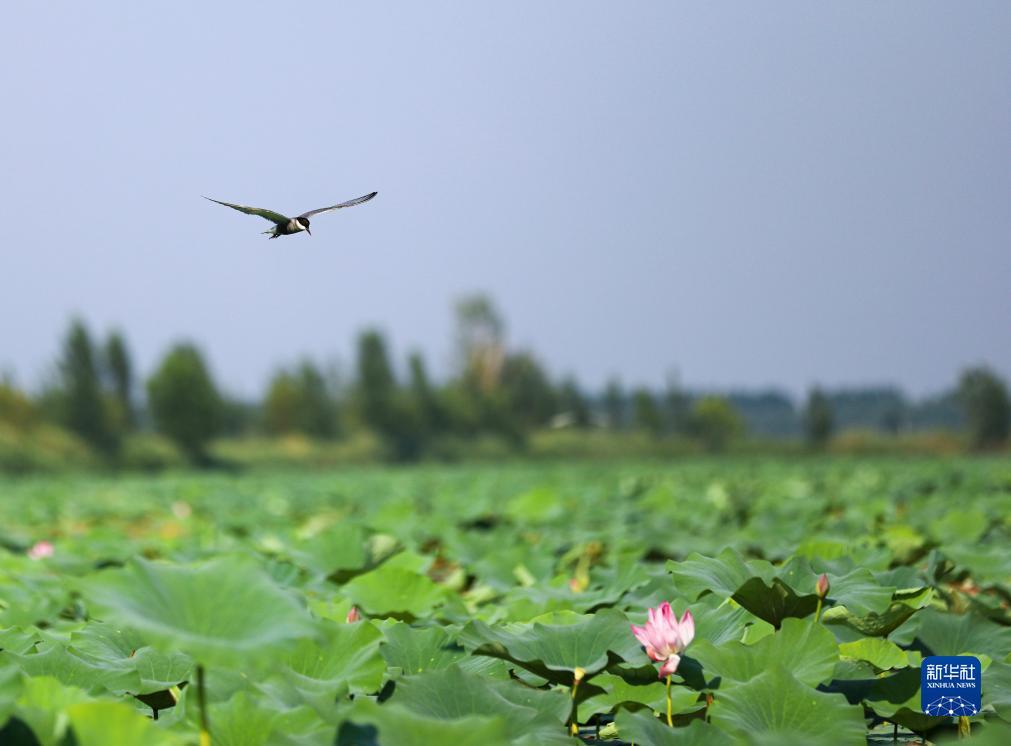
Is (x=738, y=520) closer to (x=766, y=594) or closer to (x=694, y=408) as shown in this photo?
(x=766, y=594)

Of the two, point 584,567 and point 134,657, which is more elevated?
point 134,657

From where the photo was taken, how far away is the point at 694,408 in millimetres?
57188

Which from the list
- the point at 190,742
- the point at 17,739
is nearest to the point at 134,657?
the point at 190,742

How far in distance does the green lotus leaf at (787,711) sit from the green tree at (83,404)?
43526 mm

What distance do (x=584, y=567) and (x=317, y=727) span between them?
2.58 m

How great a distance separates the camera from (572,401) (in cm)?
5778

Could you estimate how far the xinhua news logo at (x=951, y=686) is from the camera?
1659 millimetres

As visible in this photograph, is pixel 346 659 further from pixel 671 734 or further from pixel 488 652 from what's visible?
pixel 671 734

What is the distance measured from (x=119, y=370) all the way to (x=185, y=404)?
5023 mm

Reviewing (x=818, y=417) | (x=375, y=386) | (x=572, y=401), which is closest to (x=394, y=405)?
(x=375, y=386)

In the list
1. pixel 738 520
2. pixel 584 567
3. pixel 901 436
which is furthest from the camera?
pixel 901 436

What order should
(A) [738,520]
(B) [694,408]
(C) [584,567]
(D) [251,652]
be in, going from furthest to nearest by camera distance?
(B) [694,408], (A) [738,520], (C) [584,567], (D) [251,652]

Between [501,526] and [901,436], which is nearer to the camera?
[501,526]

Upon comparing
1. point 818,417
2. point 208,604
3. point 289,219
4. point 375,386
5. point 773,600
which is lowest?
point 818,417
